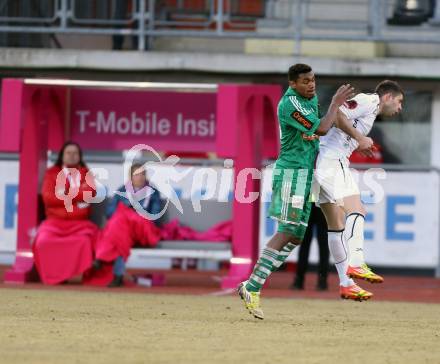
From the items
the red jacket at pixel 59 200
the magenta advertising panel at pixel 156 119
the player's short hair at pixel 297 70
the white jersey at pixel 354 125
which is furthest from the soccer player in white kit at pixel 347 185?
the magenta advertising panel at pixel 156 119

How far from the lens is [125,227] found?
1593cm

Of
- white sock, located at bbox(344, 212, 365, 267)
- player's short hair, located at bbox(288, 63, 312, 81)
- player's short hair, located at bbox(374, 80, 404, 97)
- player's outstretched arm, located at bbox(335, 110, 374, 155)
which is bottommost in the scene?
white sock, located at bbox(344, 212, 365, 267)

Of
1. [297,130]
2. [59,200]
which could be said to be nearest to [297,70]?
[297,130]

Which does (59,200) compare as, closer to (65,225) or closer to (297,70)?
(65,225)

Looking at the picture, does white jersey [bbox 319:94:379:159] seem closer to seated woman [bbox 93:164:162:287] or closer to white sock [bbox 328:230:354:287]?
white sock [bbox 328:230:354:287]

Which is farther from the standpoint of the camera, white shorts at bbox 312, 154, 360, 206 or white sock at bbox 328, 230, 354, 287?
white sock at bbox 328, 230, 354, 287

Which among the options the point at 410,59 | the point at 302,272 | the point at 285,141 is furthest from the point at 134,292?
the point at 410,59

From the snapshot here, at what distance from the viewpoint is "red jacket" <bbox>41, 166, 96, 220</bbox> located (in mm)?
16312

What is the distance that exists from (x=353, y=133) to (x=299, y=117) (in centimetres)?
50

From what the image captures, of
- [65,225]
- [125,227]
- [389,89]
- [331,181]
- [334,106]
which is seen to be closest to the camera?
[334,106]

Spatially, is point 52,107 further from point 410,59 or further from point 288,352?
point 288,352

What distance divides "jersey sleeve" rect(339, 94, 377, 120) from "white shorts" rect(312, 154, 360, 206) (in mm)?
426

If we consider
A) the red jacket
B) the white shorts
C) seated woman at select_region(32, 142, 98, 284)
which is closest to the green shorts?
the white shorts

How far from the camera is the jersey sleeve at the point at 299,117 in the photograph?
414 inches
